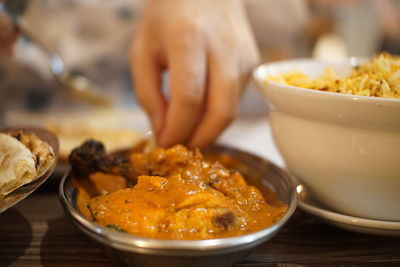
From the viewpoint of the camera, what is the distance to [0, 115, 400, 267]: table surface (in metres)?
0.54

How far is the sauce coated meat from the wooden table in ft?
0.20

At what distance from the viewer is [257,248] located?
0.57 meters

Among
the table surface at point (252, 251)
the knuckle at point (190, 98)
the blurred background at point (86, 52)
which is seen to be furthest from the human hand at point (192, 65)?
the blurred background at point (86, 52)

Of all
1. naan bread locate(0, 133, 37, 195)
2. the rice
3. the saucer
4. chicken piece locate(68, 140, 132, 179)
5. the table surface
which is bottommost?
the table surface

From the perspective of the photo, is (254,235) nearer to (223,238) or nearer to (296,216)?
(223,238)

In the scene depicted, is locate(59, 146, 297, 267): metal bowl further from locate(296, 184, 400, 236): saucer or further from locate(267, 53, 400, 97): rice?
locate(267, 53, 400, 97): rice

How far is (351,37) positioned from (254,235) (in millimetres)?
3826

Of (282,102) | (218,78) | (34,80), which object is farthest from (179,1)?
(34,80)

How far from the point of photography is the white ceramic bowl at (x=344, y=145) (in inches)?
21.3

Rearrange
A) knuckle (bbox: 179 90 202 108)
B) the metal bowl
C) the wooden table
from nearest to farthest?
the metal bowl, the wooden table, knuckle (bbox: 179 90 202 108)

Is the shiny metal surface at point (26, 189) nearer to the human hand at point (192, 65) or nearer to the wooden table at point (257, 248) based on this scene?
the wooden table at point (257, 248)

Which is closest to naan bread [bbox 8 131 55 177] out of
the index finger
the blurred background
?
the index finger

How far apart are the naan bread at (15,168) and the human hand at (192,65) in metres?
0.33

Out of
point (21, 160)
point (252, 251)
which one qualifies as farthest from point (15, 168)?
point (252, 251)
